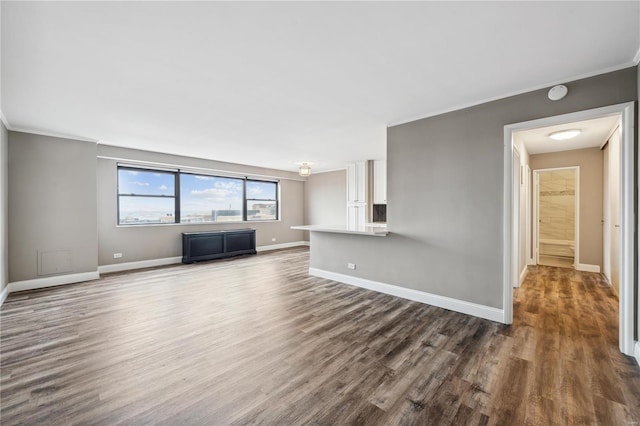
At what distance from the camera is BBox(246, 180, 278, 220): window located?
26.9 feet

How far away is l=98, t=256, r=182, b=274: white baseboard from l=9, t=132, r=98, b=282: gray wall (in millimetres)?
643

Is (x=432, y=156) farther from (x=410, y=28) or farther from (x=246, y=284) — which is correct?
(x=246, y=284)

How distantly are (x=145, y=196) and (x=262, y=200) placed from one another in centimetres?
322

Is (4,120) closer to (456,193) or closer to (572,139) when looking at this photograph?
(456,193)

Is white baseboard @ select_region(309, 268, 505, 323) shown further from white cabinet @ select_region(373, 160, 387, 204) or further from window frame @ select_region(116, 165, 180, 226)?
window frame @ select_region(116, 165, 180, 226)

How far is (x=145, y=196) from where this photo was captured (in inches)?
240

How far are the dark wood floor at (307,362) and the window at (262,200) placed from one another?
14.9 ft

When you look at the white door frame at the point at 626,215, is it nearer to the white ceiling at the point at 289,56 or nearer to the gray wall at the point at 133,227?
the white ceiling at the point at 289,56

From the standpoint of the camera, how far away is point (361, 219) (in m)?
7.07

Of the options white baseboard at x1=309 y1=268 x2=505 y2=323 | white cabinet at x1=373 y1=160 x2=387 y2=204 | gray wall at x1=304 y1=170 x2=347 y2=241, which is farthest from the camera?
gray wall at x1=304 y1=170 x2=347 y2=241

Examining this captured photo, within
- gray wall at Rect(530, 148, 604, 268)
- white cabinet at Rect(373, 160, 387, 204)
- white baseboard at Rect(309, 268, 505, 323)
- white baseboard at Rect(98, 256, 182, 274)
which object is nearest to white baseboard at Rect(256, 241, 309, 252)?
white baseboard at Rect(98, 256, 182, 274)

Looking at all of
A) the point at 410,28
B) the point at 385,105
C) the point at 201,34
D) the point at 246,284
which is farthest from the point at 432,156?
the point at 246,284

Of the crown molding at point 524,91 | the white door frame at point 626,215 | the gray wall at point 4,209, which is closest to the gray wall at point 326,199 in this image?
the crown molding at point 524,91

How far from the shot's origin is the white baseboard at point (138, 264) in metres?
5.45
